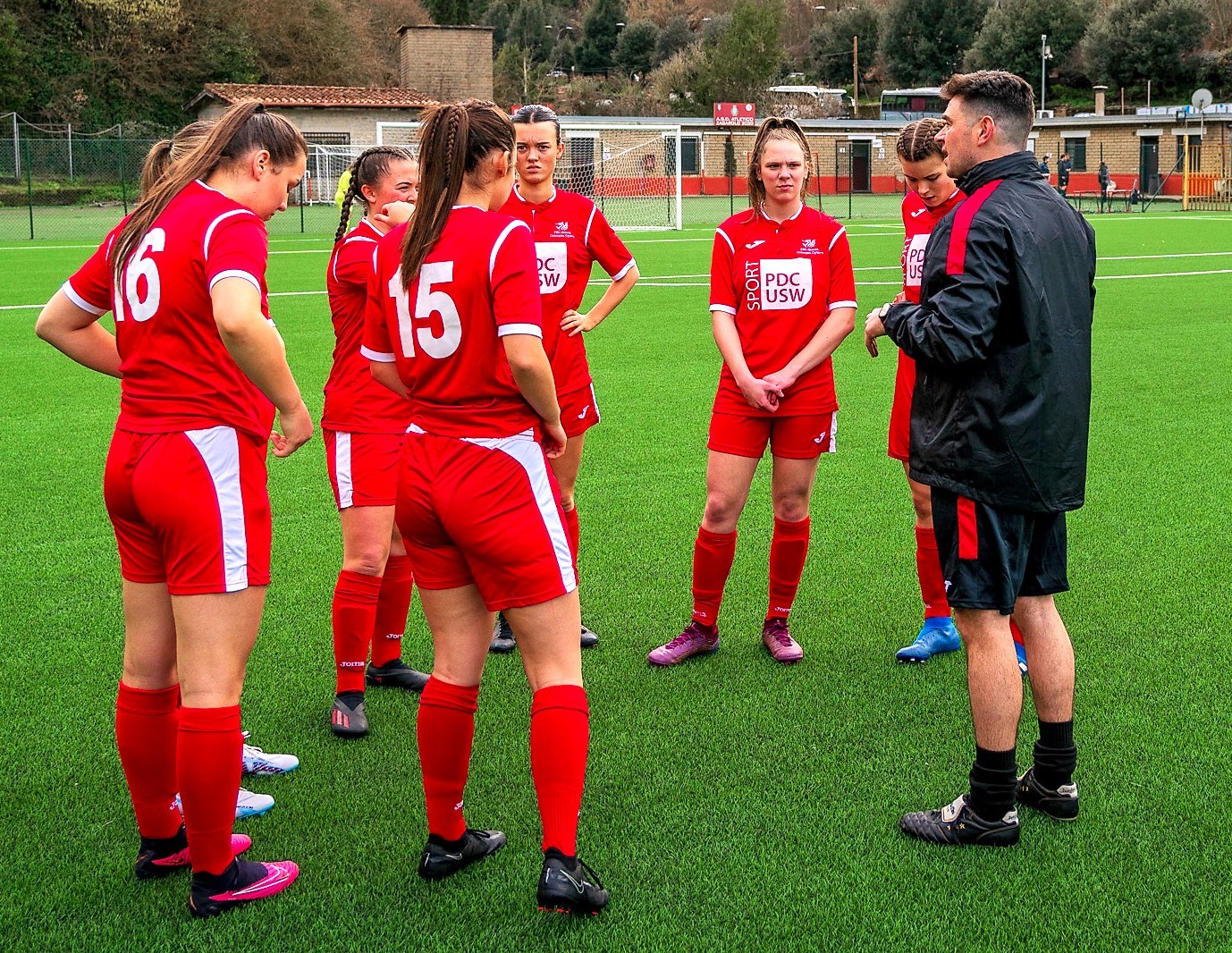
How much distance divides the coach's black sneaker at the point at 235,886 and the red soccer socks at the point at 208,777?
37mm

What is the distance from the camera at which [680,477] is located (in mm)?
7926

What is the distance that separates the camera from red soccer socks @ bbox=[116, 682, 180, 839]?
3.19 metres

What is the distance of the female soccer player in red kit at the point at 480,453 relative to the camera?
2.91m

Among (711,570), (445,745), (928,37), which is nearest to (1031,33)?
(928,37)

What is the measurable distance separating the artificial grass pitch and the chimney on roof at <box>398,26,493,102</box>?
182 feet

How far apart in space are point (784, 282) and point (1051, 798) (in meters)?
2.24

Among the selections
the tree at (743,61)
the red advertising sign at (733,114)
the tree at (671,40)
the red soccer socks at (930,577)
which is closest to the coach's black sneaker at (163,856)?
the red soccer socks at (930,577)

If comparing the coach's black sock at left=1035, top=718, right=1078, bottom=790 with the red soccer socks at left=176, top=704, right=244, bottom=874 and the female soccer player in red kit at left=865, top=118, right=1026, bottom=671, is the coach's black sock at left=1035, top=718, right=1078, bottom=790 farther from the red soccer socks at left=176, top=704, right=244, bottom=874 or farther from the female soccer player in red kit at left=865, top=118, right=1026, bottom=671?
the red soccer socks at left=176, top=704, right=244, bottom=874

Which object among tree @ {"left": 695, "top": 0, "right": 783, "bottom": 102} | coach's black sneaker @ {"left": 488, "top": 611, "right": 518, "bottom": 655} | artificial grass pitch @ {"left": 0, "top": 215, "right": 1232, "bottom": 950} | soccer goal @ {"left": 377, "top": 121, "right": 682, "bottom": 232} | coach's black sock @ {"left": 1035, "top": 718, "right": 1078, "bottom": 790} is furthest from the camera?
tree @ {"left": 695, "top": 0, "right": 783, "bottom": 102}

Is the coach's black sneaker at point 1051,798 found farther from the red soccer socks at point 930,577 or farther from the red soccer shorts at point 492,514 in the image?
the red soccer shorts at point 492,514

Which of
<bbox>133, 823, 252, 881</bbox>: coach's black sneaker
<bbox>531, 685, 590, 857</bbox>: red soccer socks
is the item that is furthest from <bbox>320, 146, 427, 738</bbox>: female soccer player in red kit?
<bbox>531, 685, 590, 857</bbox>: red soccer socks

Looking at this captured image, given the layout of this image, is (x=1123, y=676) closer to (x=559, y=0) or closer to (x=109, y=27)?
(x=109, y=27)

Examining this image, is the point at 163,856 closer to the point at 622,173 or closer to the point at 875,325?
the point at 875,325

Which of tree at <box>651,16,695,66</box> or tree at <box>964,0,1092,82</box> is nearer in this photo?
tree at <box>964,0,1092,82</box>
